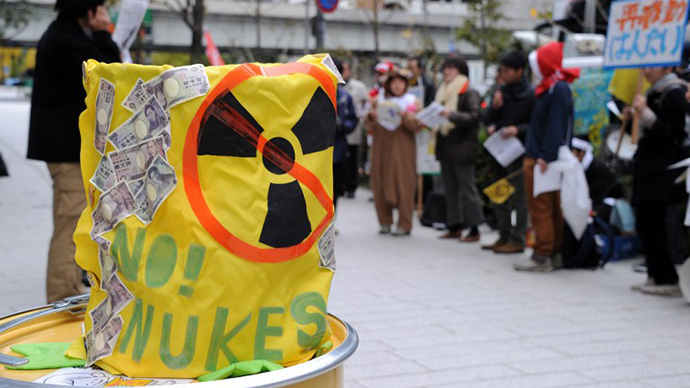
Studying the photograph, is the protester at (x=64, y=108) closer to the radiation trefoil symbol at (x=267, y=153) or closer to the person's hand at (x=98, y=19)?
the person's hand at (x=98, y=19)

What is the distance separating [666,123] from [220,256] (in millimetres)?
4657

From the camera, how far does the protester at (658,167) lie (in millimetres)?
6004

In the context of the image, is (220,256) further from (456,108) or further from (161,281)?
(456,108)

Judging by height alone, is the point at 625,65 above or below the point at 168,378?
above

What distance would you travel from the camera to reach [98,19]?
503cm

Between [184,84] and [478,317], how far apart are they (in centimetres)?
375

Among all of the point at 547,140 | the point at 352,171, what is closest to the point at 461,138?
the point at 547,140

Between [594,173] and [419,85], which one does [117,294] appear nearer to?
[594,173]

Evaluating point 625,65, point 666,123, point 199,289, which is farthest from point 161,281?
point 625,65

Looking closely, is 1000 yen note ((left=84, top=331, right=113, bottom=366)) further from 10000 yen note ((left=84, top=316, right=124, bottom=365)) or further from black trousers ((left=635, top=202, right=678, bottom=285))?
black trousers ((left=635, top=202, right=678, bottom=285))

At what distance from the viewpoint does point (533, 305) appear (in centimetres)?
593

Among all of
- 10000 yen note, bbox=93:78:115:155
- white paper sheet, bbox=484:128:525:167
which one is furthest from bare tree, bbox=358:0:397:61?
10000 yen note, bbox=93:78:115:155

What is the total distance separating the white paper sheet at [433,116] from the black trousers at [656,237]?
8.61 feet

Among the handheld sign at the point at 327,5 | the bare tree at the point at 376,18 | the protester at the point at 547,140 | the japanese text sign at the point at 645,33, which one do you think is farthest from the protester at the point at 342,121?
the bare tree at the point at 376,18
